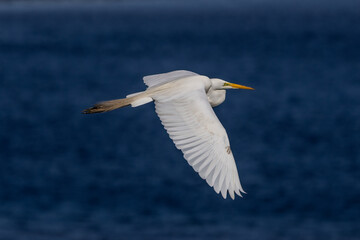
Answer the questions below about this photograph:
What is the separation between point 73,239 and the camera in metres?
18.0

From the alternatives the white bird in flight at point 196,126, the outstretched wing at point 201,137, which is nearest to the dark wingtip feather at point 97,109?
the white bird in flight at point 196,126

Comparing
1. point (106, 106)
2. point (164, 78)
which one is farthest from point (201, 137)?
point (164, 78)

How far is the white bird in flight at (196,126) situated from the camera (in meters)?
8.53

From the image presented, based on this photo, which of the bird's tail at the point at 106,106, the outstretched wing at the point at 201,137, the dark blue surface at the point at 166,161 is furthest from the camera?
the dark blue surface at the point at 166,161

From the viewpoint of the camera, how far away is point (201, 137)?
29.0ft

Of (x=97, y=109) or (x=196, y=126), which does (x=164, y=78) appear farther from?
(x=196, y=126)

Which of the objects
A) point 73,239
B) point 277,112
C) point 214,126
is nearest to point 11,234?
point 73,239

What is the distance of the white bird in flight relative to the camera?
8.53 meters

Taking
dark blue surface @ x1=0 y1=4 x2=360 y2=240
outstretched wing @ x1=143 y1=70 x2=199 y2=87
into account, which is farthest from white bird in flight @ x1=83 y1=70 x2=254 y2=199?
dark blue surface @ x1=0 y1=4 x2=360 y2=240

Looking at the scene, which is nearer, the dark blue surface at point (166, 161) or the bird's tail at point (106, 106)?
the bird's tail at point (106, 106)

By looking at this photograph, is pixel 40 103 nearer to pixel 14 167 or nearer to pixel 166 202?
pixel 14 167

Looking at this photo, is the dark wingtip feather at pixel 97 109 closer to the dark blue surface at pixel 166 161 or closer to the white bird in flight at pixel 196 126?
the white bird in flight at pixel 196 126

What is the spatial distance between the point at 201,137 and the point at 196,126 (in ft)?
0.52

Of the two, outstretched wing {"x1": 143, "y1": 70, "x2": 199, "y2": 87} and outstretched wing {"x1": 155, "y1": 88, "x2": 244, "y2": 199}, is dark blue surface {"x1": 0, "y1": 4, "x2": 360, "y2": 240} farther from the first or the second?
outstretched wing {"x1": 155, "y1": 88, "x2": 244, "y2": 199}
